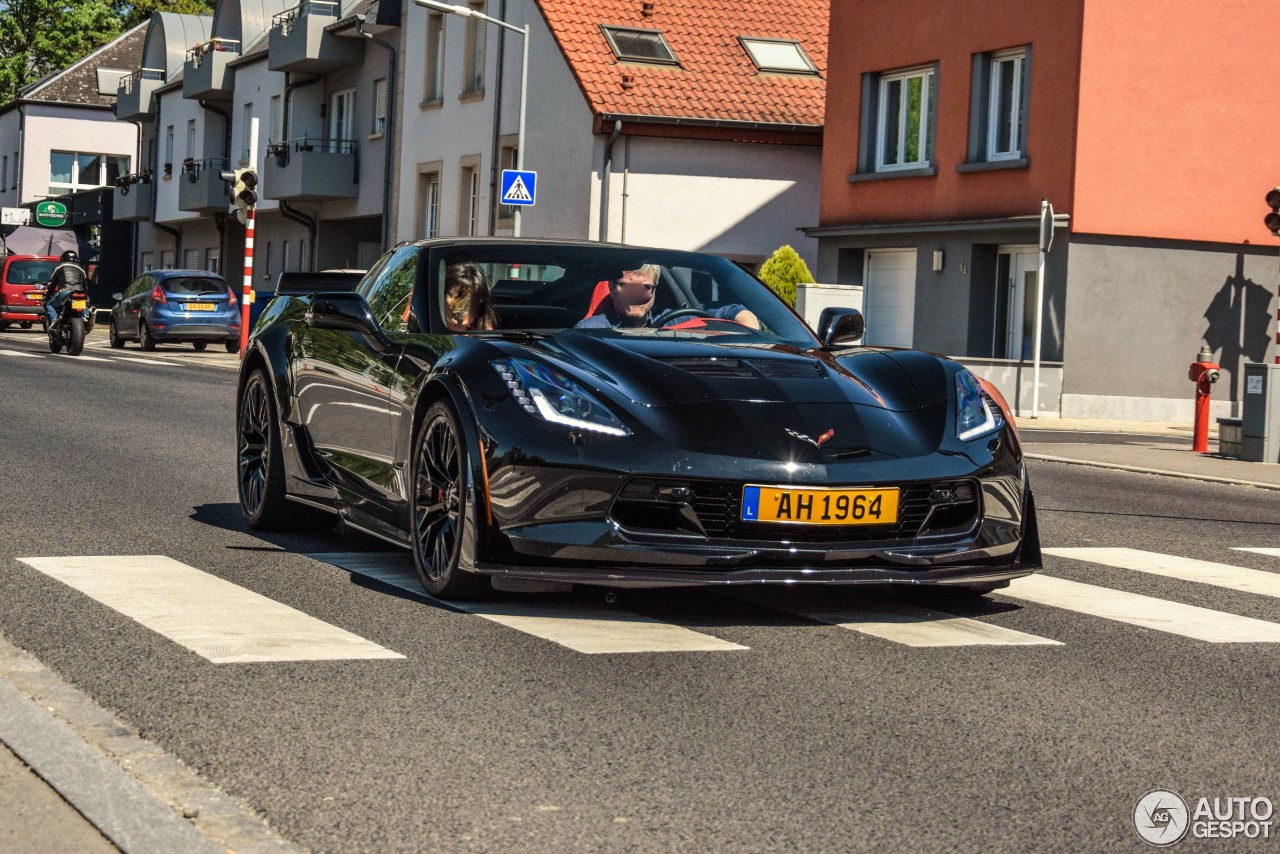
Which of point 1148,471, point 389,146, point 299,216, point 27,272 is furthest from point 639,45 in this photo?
point 1148,471

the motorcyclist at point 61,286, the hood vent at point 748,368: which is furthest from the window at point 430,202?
the hood vent at point 748,368

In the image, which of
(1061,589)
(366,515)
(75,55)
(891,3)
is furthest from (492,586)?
(75,55)

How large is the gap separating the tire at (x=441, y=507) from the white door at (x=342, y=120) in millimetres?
39450

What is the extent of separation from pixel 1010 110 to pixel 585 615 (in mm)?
21787

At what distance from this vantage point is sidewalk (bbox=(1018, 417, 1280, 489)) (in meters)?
15.8

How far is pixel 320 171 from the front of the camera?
45.7 meters

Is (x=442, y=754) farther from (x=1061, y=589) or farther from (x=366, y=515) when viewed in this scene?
(x=1061, y=589)

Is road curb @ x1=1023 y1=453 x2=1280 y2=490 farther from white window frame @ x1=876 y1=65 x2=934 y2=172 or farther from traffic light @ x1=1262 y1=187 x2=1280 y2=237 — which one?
white window frame @ x1=876 y1=65 x2=934 y2=172

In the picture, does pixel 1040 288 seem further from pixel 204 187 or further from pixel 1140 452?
pixel 204 187

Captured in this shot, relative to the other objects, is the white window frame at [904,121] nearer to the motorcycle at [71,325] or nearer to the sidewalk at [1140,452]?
the sidewalk at [1140,452]

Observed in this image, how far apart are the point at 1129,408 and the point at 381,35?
23.6m

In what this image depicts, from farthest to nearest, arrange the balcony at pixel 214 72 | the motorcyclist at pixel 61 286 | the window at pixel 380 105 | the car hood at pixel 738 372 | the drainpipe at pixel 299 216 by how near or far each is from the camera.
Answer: the balcony at pixel 214 72 < the drainpipe at pixel 299 216 < the window at pixel 380 105 < the motorcyclist at pixel 61 286 < the car hood at pixel 738 372

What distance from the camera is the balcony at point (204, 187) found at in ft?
179

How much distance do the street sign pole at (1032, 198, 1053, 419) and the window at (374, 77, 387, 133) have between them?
22014 mm
